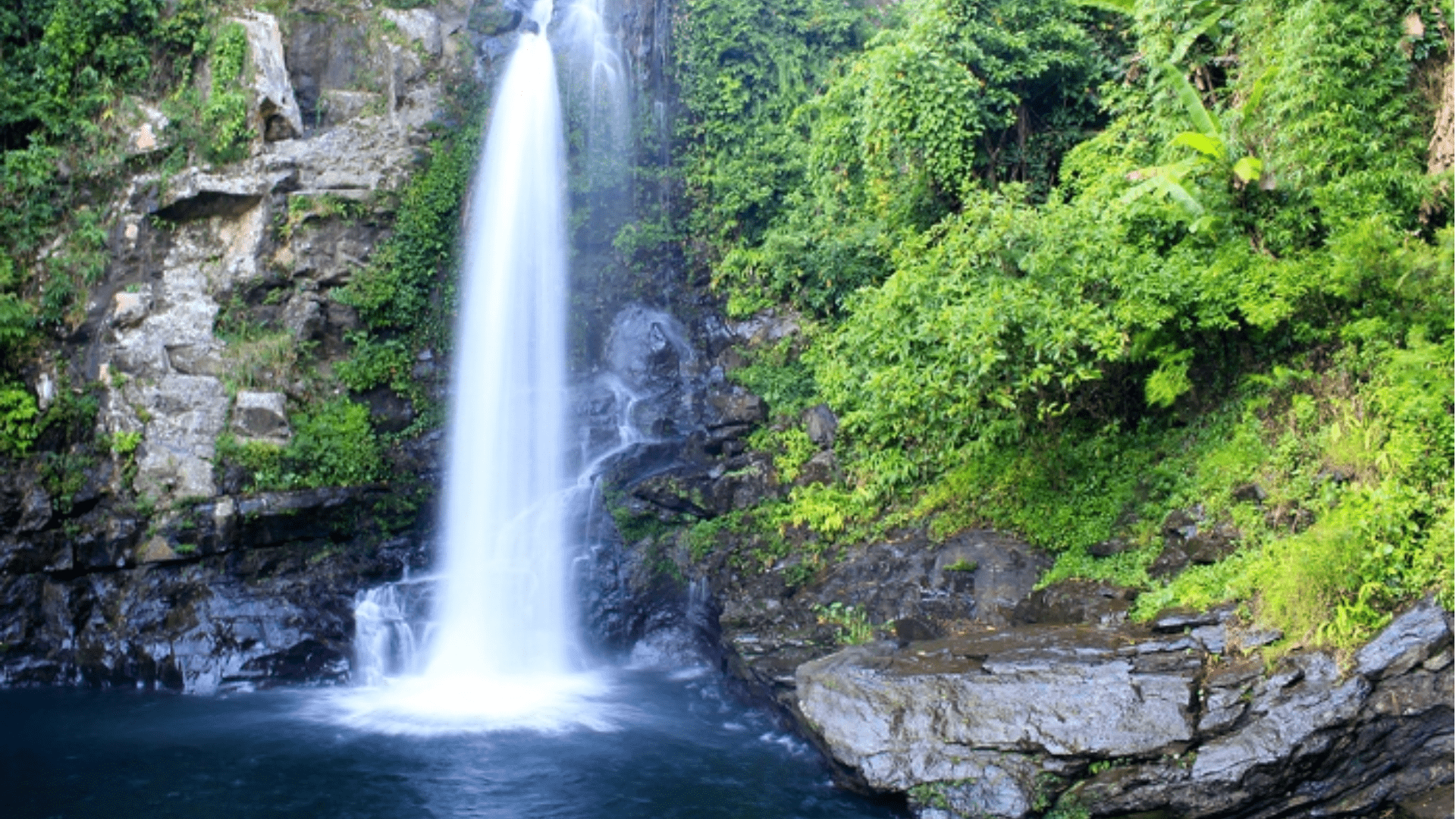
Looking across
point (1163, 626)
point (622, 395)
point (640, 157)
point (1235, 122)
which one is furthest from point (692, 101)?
point (1163, 626)

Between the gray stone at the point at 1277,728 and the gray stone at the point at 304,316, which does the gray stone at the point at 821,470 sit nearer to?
the gray stone at the point at 1277,728

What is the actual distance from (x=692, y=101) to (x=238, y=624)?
11.3m

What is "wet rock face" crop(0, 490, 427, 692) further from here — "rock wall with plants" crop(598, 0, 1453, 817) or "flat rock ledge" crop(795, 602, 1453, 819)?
"flat rock ledge" crop(795, 602, 1453, 819)

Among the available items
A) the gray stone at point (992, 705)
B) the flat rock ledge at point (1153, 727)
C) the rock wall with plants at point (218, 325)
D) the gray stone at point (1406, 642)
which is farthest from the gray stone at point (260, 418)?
the gray stone at point (1406, 642)

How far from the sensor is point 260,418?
46.9 ft

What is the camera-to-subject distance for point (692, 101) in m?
18.2

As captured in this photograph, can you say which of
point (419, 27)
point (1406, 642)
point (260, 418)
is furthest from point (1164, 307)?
point (419, 27)

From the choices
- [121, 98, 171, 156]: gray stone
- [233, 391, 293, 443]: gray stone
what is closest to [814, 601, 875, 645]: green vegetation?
[233, 391, 293, 443]: gray stone

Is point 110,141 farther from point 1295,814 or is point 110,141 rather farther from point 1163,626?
point 1295,814

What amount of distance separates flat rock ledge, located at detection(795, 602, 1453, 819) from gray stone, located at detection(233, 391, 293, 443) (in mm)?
9478

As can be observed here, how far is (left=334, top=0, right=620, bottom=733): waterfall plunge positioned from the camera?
11711mm

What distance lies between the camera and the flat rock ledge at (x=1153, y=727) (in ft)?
22.9

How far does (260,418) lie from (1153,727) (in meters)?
12.1

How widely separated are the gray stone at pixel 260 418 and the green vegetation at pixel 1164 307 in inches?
272
